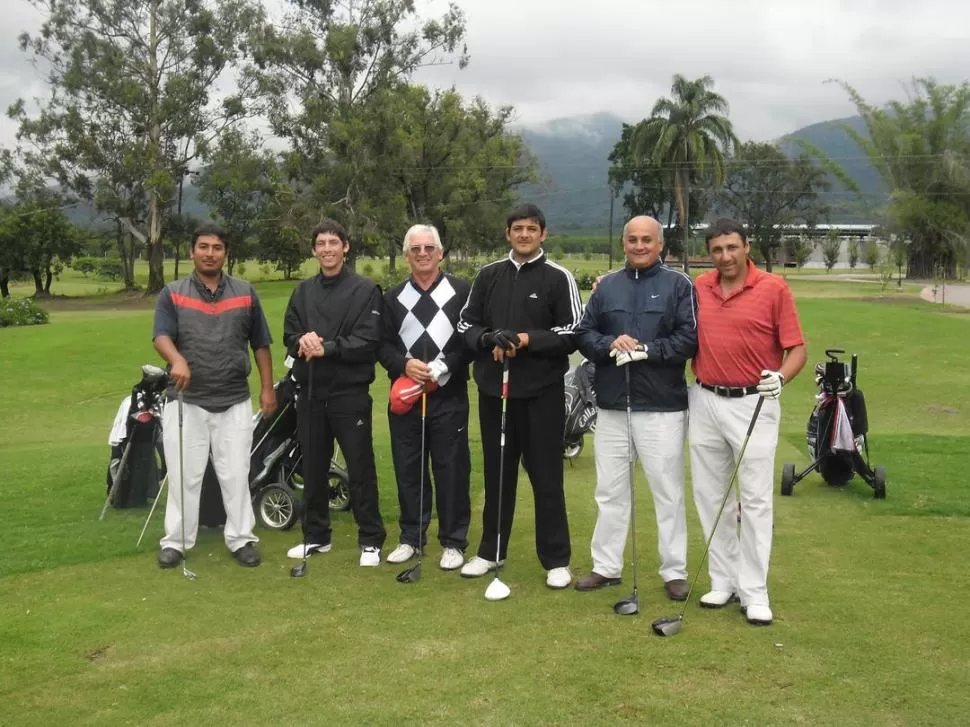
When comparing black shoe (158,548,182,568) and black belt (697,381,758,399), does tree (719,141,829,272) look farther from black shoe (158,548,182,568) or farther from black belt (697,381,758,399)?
black shoe (158,548,182,568)

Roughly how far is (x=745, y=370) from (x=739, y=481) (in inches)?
21.7

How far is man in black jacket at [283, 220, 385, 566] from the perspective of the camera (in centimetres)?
550

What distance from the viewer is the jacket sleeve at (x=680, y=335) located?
4.71m

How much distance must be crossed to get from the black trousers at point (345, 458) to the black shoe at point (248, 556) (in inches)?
12.0

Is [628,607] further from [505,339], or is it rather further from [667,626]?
[505,339]

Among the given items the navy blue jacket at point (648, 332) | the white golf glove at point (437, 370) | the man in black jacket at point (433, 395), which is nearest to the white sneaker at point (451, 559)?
the man in black jacket at point (433, 395)

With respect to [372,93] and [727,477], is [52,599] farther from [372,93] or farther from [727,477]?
[372,93]

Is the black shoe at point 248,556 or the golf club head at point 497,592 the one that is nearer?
the golf club head at point 497,592

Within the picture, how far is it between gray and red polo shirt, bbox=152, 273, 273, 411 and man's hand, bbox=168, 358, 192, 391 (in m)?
0.09

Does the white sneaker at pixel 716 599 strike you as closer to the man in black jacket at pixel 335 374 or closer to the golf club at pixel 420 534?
the golf club at pixel 420 534

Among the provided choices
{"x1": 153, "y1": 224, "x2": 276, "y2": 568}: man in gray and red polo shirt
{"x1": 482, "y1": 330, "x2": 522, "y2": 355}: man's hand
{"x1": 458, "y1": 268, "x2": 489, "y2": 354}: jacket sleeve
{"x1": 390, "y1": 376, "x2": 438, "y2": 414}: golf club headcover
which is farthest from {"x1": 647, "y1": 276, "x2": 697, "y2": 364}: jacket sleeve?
{"x1": 153, "y1": 224, "x2": 276, "y2": 568}: man in gray and red polo shirt

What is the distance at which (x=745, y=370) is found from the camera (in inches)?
180

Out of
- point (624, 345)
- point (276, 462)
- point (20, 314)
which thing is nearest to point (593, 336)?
point (624, 345)

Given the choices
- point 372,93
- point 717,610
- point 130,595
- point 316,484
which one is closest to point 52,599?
point 130,595
